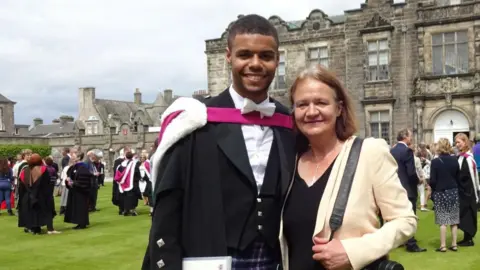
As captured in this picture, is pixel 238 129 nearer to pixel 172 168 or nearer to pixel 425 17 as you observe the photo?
pixel 172 168

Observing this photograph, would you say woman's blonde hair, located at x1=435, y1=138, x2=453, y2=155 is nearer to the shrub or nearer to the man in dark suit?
the man in dark suit

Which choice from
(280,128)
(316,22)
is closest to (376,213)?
(280,128)

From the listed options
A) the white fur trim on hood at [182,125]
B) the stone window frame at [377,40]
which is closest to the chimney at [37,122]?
the stone window frame at [377,40]

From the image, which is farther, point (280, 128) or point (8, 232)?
point (8, 232)

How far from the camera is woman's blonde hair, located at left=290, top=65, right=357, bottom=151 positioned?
2959 millimetres

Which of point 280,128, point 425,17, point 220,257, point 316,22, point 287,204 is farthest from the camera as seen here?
point 316,22

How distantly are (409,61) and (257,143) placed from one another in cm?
2398

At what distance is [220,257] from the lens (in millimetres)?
2730

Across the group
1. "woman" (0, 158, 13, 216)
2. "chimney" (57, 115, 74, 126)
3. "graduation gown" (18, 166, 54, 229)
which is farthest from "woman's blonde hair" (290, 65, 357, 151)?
"chimney" (57, 115, 74, 126)

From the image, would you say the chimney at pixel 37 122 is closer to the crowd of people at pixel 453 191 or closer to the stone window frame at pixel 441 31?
the stone window frame at pixel 441 31

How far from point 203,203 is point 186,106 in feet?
1.85

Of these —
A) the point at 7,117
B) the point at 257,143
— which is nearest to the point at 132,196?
the point at 257,143

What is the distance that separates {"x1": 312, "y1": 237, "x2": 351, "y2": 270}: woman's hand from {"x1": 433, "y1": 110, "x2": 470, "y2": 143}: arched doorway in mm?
23302

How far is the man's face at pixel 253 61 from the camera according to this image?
2.95 m
